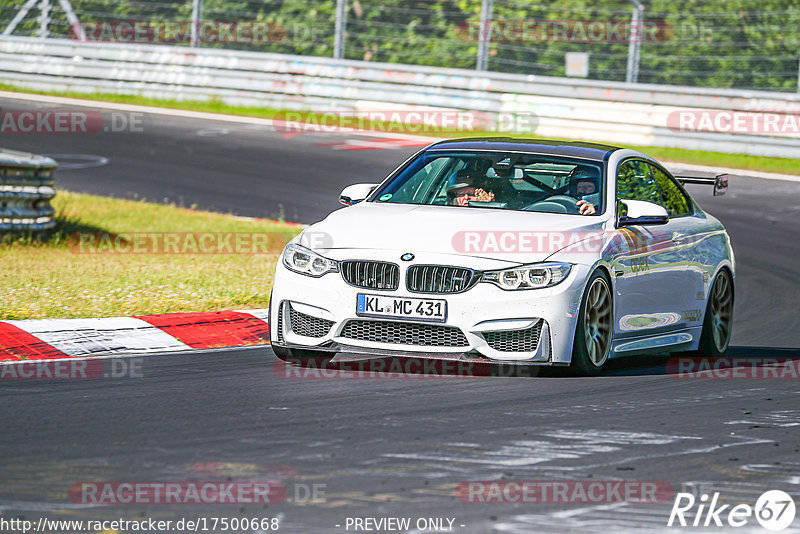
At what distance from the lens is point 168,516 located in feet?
16.5

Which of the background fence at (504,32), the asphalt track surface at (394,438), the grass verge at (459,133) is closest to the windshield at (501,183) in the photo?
the asphalt track surface at (394,438)

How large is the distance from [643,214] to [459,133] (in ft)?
53.7

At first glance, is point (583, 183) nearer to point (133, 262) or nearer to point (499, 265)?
point (499, 265)

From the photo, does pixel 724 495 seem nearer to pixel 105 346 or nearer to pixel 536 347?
pixel 536 347

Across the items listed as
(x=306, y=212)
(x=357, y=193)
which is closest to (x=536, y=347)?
(x=357, y=193)

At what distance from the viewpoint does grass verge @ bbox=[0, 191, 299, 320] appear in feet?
35.3

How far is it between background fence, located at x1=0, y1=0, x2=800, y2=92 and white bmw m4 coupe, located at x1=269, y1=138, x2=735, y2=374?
13.3m

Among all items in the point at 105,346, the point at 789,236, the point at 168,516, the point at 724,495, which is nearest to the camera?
the point at 168,516

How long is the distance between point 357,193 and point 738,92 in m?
14.4

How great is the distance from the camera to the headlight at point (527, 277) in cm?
809

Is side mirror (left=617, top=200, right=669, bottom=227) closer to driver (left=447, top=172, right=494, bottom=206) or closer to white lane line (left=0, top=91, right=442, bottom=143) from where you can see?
driver (left=447, top=172, right=494, bottom=206)

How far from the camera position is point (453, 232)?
8.35m

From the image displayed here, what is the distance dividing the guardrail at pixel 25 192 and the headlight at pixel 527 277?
25.7 ft

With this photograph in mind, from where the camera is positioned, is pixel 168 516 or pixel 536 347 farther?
pixel 536 347
